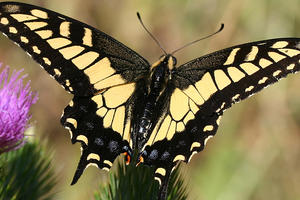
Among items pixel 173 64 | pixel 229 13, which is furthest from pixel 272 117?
pixel 173 64

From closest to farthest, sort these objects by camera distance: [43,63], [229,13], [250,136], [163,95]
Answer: [43,63] → [163,95] → [229,13] → [250,136]

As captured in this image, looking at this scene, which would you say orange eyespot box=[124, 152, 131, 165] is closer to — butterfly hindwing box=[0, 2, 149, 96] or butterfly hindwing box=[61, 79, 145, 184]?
butterfly hindwing box=[61, 79, 145, 184]

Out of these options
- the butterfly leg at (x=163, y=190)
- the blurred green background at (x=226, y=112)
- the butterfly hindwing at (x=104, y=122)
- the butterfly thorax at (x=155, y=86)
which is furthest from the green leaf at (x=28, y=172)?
the blurred green background at (x=226, y=112)

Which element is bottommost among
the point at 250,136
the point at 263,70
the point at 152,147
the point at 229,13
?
the point at 152,147

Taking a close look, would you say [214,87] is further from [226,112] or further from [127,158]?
[226,112]

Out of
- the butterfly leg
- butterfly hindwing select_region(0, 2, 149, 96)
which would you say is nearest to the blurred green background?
butterfly hindwing select_region(0, 2, 149, 96)

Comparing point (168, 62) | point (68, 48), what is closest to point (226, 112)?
point (168, 62)

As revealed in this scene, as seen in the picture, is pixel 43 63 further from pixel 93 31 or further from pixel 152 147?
pixel 152 147
